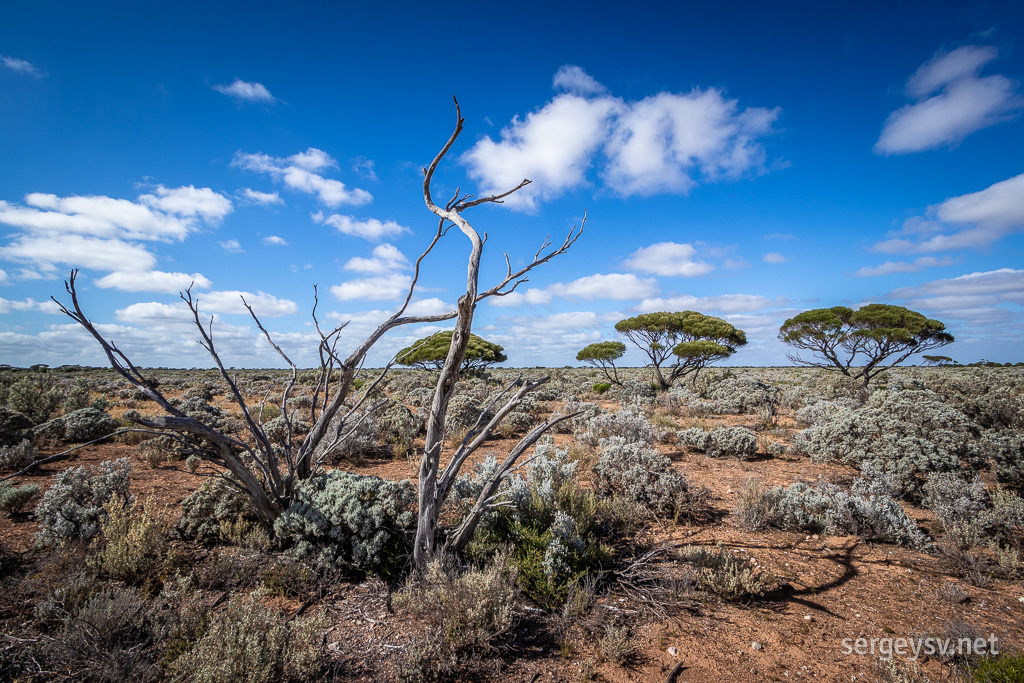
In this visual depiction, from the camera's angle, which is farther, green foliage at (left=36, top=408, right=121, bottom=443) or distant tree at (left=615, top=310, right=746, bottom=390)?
distant tree at (left=615, top=310, right=746, bottom=390)

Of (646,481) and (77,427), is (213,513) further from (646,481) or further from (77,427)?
(77,427)

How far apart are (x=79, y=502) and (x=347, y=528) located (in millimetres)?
4032

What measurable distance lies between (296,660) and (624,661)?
8.94ft

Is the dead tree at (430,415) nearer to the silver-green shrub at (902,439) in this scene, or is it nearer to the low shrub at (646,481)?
the low shrub at (646,481)

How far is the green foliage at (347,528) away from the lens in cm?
460

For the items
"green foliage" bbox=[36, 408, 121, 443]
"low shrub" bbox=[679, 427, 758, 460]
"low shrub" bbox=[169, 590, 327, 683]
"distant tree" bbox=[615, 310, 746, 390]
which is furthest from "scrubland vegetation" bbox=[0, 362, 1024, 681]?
"distant tree" bbox=[615, 310, 746, 390]

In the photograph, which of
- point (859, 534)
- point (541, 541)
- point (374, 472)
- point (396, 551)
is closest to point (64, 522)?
point (396, 551)

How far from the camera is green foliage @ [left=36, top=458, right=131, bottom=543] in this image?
4.79 metres

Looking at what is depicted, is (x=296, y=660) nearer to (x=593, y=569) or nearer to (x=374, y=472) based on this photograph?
(x=593, y=569)

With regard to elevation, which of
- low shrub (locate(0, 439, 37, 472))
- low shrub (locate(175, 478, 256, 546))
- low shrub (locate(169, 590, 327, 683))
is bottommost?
low shrub (locate(169, 590, 327, 683))

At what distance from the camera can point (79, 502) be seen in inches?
218

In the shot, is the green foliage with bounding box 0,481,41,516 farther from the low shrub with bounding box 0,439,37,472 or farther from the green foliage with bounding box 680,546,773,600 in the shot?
the green foliage with bounding box 680,546,773,600

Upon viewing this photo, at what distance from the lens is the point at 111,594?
374 cm

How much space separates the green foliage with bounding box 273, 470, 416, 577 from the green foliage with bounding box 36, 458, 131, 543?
7.00ft
